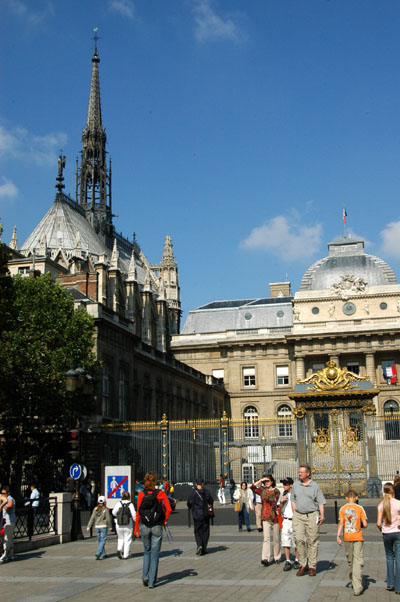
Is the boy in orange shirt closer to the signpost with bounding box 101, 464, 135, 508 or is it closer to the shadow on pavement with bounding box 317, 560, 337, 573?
the shadow on pavement with bounding box 317, 560, 337, 573

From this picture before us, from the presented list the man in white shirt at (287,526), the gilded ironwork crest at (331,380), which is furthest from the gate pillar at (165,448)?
the man in white shirt at (287,526)

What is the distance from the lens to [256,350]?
66.1m

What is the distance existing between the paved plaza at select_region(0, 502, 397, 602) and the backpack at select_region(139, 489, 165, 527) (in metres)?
0.98

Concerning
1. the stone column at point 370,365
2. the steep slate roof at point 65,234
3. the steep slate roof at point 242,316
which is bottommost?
the stone column at point 370,365

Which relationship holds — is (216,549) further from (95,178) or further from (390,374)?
(95,178)

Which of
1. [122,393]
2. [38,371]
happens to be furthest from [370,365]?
[38,371]

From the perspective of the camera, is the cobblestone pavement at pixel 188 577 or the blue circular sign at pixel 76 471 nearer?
the cobblestone pavement at pixel 188 577

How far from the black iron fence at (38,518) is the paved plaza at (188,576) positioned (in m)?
0.84

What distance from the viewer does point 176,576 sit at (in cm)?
1179

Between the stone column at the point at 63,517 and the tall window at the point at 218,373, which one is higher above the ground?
the tall window at the point at 218,373

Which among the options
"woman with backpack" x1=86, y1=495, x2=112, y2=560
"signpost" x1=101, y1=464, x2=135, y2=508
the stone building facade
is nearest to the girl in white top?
"woman with backpack" x1=86, y1=495, x2=112, y2=560

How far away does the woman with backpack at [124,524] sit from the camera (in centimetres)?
1381

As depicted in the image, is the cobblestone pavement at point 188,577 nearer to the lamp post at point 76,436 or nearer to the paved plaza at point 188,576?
the paved plaza at point 188,576

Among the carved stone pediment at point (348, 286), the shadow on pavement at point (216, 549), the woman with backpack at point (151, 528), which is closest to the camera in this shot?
the woman with backpack at point (151, 528)
